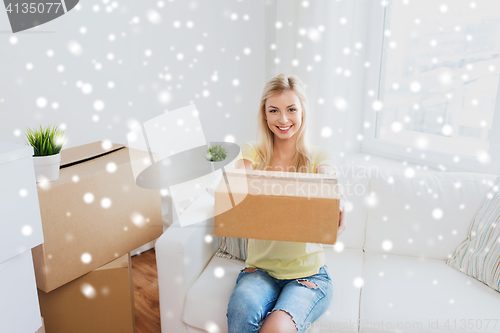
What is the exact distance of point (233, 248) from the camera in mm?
1506

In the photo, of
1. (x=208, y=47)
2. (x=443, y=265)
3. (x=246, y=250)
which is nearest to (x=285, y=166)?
(x=246, y=250)

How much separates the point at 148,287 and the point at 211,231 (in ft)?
1.95

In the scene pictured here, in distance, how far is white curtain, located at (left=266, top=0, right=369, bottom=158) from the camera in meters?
1.99

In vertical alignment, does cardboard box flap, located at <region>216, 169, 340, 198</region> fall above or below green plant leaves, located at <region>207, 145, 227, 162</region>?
above

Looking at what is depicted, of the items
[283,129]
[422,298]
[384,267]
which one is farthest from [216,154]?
[422,298]

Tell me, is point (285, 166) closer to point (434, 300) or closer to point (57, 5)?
point (434, 300)

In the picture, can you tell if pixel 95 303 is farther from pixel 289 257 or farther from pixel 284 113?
pixel 284 113

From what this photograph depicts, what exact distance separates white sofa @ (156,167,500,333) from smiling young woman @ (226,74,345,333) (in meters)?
0.09

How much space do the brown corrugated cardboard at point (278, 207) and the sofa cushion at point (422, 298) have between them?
1.38 feet

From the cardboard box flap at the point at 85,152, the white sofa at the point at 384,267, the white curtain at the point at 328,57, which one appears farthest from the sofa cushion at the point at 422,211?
the cardboard box flap at the point at 85,152

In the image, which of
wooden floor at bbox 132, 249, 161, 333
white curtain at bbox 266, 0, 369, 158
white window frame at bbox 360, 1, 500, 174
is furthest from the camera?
white curtain at bbox 266, 0, 369, 158

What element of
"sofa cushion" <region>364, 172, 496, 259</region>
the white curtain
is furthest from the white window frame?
"sofa cushion" <region>364, 172, 496, 259</region>

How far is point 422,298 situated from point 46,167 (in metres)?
1.32

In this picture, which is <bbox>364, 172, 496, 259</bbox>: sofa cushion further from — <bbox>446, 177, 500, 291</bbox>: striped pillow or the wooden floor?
the wooden floor
